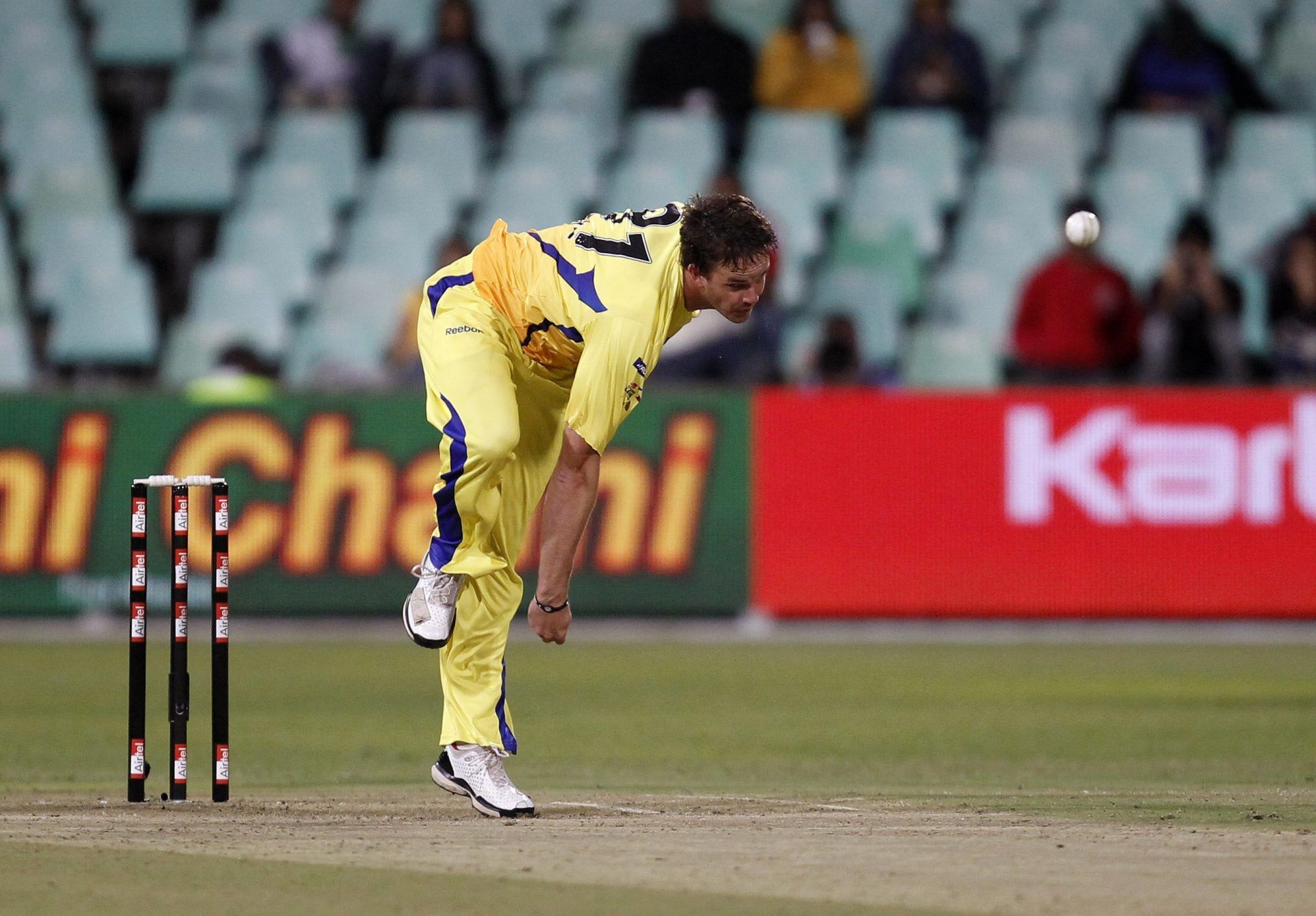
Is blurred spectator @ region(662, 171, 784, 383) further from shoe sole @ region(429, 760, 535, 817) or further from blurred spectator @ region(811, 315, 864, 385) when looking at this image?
shoe sole @ region(429, 760, 535, 817)

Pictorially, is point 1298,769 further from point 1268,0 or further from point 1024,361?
point 1268,0

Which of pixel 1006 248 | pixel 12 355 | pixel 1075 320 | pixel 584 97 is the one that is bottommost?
pixel 12 355

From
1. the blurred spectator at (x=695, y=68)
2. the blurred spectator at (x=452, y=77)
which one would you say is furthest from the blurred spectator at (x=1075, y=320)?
the blurred spectator at (x=452, y=77)

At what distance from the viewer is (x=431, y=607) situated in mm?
7148

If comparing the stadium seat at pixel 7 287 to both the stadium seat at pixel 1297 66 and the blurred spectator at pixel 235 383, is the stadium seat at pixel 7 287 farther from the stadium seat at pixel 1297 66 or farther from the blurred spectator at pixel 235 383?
the stadium seat at pixel 1297 66

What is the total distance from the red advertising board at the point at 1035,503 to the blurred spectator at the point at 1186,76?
15.1ft

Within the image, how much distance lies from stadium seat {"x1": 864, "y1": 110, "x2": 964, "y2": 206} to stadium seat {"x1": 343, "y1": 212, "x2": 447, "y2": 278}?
3.22 m

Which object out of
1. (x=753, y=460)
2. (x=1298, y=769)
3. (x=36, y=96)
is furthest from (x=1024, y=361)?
(x=36, y=96)

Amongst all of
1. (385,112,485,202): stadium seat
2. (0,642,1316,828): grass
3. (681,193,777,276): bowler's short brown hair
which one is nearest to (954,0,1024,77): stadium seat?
(385,112,485,202): stadium seat

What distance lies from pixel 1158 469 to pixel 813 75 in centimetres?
548

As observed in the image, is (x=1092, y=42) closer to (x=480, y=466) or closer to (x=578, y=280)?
(x=578, y=280)

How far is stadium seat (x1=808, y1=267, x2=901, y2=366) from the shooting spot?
691 inches

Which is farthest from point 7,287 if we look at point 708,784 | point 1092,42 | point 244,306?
point 708,784

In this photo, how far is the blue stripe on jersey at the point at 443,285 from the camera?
24.0 ft
